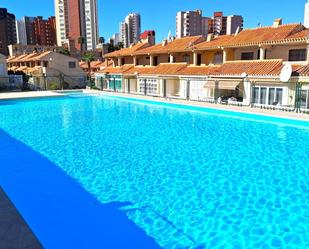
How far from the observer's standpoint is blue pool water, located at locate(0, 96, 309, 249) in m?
6.96

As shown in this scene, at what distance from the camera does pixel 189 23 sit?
123 metres

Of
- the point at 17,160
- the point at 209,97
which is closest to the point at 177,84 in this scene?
the point at 209,97

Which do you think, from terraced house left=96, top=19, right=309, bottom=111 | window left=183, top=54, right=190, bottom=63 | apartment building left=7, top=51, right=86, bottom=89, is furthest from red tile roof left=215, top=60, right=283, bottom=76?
apartment building left=7, top=51, right=86, bottom=89

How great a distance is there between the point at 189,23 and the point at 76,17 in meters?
52.5

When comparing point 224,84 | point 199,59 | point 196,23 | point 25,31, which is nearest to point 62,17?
point 25,31

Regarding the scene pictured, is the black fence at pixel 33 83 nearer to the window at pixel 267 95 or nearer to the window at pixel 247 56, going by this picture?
the window at pixel 247 56

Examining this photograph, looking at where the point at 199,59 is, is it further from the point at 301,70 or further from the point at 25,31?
the point at 25,31

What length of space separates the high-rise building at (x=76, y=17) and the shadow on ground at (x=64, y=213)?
133 meters

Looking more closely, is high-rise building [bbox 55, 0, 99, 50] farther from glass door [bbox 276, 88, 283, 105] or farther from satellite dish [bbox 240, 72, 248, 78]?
glass door [bbox 276, 88, 283, 105]

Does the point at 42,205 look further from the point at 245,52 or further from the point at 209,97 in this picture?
the point at 245,52

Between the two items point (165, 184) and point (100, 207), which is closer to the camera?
point (100, 207)

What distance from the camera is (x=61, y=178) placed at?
10.0 meters

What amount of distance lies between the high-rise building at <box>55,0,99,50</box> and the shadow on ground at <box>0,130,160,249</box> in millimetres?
132538

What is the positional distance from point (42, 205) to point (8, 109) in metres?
23.3
